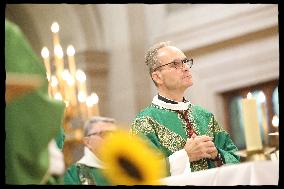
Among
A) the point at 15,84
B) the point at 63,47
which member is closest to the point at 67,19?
the point at 63,47

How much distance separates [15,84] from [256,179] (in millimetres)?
1266

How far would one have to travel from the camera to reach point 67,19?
5.22 m

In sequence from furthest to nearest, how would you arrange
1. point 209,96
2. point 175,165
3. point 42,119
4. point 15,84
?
1. point 209,96
2. point 175,165
3. point 42,119
4. point 15,84

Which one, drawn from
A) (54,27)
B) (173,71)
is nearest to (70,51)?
(54,27)

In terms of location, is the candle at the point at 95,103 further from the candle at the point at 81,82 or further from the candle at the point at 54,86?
the candle at the point at 54,86

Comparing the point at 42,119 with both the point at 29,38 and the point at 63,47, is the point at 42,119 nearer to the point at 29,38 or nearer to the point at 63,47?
the point at 29,38

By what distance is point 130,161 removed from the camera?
433 cm

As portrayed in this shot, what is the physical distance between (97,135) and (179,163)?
472 mm

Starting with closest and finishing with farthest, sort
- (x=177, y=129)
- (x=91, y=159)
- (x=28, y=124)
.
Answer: (x=28, y=124) < (x=91, y=159) < (x=177, y=129)

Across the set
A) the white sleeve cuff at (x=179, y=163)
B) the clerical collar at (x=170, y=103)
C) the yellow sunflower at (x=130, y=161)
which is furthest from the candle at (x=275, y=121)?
the yellow sunflower at (x=130, y=161)

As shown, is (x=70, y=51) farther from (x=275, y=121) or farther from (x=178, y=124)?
(x=275, y=121)

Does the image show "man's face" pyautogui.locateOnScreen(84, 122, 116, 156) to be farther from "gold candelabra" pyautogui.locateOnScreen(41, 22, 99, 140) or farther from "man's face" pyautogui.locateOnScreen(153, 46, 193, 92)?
"man's face" pyautogui.locateOnScreen(153, 46, 193, 92)

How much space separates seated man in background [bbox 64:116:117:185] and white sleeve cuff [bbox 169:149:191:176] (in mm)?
356

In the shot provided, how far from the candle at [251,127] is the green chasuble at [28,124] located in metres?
0.84
